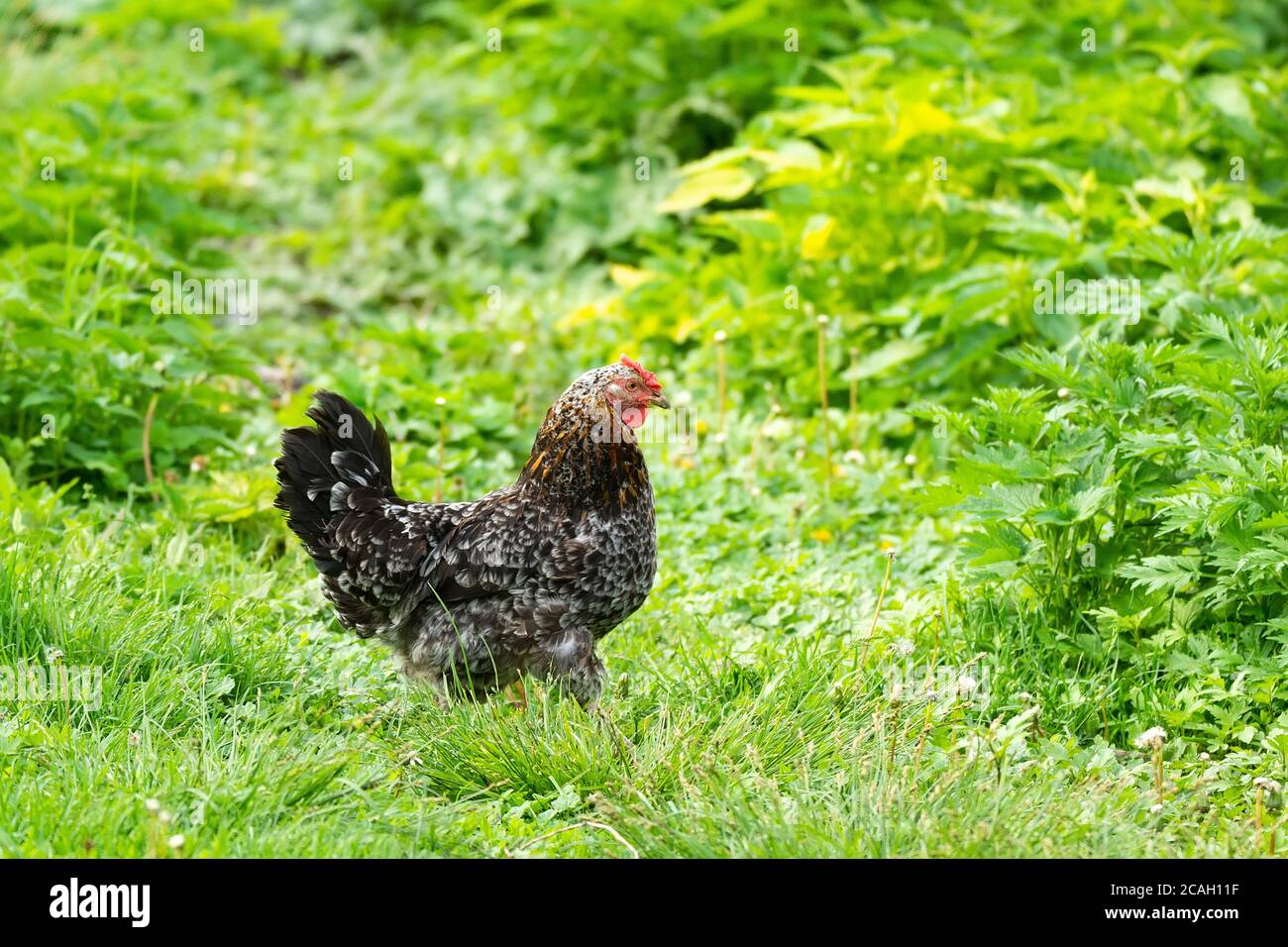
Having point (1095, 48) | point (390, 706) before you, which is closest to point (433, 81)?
point (1095, 48)

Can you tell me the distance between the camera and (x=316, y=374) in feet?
24.8

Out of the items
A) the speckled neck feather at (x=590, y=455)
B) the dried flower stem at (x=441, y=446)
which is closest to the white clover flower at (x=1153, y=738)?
the speckled neck feather at (x=590, y=455)

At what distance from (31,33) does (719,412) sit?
7.19 meters

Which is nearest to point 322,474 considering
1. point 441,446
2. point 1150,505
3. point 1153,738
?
point 441,446

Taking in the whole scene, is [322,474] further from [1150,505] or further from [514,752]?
[1150,505]

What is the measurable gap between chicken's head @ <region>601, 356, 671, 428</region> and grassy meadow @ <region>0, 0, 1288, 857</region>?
2.64 ft

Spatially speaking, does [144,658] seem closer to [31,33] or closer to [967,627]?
[967,627]

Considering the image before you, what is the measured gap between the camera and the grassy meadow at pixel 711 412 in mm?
4062

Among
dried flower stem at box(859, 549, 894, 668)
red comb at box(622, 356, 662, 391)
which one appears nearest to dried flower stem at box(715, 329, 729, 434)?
dried flower stem at box(859, 549, 894, 668)

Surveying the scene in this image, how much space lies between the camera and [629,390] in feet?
15.3

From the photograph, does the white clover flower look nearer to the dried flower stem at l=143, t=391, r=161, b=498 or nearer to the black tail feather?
the black tail feather

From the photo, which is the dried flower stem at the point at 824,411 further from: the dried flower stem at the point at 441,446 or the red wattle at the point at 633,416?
the red wattle at the point at 633,416

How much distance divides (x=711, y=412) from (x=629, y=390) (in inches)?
103

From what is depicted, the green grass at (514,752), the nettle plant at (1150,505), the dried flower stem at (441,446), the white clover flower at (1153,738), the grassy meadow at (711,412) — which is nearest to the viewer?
the green grass at (514,752)
